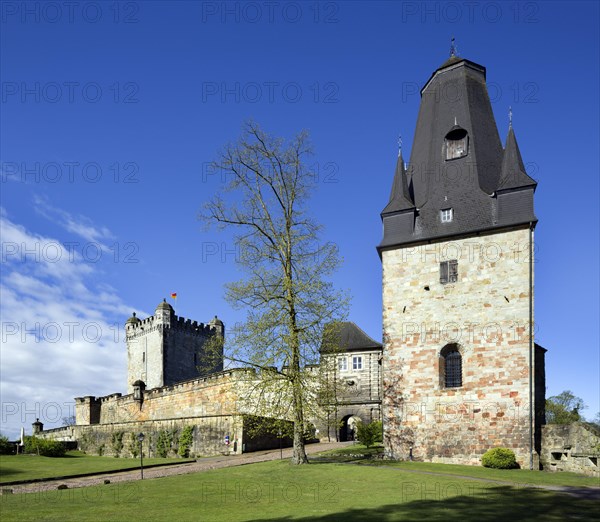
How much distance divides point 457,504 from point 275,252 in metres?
13.7

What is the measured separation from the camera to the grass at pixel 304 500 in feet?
45.1

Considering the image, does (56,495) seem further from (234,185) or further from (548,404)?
(548,404)

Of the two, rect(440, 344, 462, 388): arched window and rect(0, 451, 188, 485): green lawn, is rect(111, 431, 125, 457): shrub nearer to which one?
rect(0, 451, 188, 485): green lawn

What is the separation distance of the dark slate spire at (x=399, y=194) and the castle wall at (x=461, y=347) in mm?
2331

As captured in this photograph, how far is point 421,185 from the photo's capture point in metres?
30.8

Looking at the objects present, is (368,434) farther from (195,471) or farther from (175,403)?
(175,403)

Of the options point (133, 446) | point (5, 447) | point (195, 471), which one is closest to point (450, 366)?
point (195, 471)

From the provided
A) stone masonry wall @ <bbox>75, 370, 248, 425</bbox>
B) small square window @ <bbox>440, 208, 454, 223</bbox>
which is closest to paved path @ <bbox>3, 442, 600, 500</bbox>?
stone masonry wall @ <bbox>75, 370, 248, 425</bbox>

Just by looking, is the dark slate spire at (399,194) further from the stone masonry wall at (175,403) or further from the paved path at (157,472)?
the stone masonry wall at (175,403)

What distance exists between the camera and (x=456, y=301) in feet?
90.4

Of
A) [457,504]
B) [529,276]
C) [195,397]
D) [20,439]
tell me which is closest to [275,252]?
[529,276]

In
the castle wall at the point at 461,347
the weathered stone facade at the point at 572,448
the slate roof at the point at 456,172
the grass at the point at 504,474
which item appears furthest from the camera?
the slate roof at the point at 456,172

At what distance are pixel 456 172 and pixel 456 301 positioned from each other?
6.86 m

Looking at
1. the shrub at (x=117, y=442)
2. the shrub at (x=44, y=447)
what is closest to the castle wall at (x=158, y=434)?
the shrub at (x=117, y=442)
